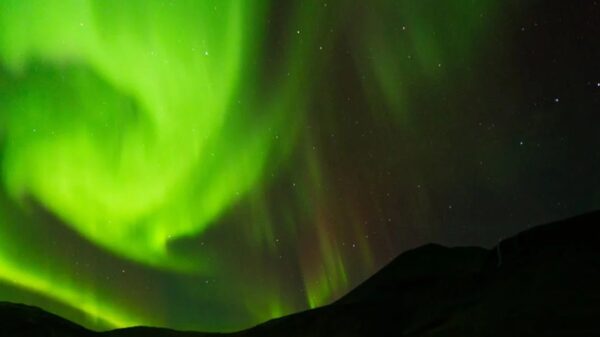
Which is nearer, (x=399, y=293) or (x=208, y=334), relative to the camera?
(x=399, y=293)

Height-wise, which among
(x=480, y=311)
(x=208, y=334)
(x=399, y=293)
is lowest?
(x=208, y=334)

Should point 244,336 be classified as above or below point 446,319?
below

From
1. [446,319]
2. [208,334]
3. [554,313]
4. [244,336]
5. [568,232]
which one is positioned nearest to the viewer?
[554,313]

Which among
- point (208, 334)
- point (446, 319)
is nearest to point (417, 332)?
point (446, 319)

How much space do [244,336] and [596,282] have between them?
93.6ft

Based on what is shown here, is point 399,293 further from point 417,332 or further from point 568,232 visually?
point 417,332

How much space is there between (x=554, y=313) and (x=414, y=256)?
37501mm

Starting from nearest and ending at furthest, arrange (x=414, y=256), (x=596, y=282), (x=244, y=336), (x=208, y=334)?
(x=596, y=282) < (x=244, y=336) < (x=208, y=334) < (x=414, y=256)

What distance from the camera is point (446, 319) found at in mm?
29781

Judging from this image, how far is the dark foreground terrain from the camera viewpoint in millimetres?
23859

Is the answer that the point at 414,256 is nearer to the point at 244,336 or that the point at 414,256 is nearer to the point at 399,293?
the point at 399,293

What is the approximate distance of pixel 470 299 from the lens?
31.8m

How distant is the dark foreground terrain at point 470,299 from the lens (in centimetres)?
2386

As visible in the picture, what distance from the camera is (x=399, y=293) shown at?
49.5 metres
